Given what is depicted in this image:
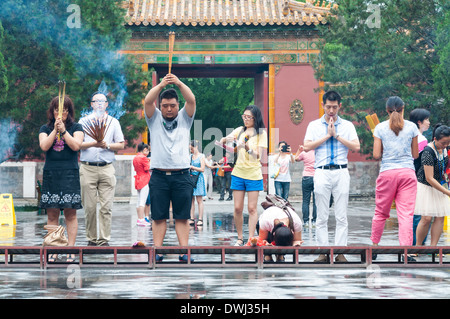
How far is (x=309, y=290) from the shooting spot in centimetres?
705

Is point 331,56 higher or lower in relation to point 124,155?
higher

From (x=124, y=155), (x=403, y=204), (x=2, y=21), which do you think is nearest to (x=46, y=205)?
(x=403, y=204)

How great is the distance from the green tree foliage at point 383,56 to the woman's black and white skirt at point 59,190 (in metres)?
11.0

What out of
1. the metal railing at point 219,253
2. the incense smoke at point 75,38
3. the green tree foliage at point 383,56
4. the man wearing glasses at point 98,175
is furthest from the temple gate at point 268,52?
the metal railing at point 219,253

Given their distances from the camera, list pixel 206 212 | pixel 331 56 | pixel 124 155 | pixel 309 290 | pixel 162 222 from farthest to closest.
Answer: pixel 124 155 → pixel 331 56 → pixel 206 212 → pixel 162 222 → pixel 309 290

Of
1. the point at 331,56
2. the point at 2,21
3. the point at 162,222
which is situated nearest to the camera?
the point at 162,222

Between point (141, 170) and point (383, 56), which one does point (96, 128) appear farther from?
point (383, 56)

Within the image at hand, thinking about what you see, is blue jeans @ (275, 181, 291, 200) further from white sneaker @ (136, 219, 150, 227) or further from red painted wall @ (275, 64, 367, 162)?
red painted wall @ (275, 64, 367, 162)

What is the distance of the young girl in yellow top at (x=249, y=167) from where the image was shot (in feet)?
34.8

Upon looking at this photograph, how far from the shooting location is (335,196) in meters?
9.48

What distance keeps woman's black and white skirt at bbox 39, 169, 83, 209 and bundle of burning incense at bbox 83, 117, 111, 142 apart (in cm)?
61
